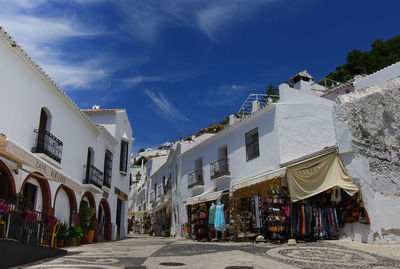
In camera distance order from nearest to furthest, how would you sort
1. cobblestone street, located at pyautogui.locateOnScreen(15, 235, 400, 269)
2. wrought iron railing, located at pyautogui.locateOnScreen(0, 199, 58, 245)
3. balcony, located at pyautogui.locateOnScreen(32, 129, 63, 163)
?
1. wrought iron railing, located at pyautogui.locateOnScreen(0, 199, 58, 245)
2. cobblestone street, located at pyautogui.locateOnScreen(15, 235, 400, 269)
3. balcony, located at pyautogui.locateOnScreen(32, 129, 63, 163)

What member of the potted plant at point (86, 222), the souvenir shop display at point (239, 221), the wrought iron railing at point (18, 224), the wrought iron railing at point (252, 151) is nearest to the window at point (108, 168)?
the potted plant at point (86, 222)

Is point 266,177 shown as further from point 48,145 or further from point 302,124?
point 48,145

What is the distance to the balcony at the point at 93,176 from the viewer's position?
59.3 feet

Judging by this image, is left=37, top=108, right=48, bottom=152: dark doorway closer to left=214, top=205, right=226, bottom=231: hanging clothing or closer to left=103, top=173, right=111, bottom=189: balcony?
left=103, top=173, right=111, bottom=189: balcony

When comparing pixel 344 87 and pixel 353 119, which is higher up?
pixel 344 87

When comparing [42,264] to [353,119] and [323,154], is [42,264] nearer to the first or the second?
[323,154]

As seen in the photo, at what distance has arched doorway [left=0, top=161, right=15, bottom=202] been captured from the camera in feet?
35.7

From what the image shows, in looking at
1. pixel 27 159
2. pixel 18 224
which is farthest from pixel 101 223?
pixel 18 224

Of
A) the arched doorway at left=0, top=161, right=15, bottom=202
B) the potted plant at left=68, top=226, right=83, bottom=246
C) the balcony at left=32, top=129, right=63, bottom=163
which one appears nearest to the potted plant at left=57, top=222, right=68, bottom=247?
the potted plant at left=68, top=226, right=83, bottom=246

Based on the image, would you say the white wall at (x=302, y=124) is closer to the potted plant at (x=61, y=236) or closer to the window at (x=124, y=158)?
the potted plant at (x=61, y=236)

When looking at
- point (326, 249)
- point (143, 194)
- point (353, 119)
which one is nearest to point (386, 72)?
point (353, 119)

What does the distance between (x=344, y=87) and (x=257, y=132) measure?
1024 cm

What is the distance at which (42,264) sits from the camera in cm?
805

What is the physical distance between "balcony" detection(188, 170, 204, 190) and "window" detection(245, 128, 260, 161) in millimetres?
4456
